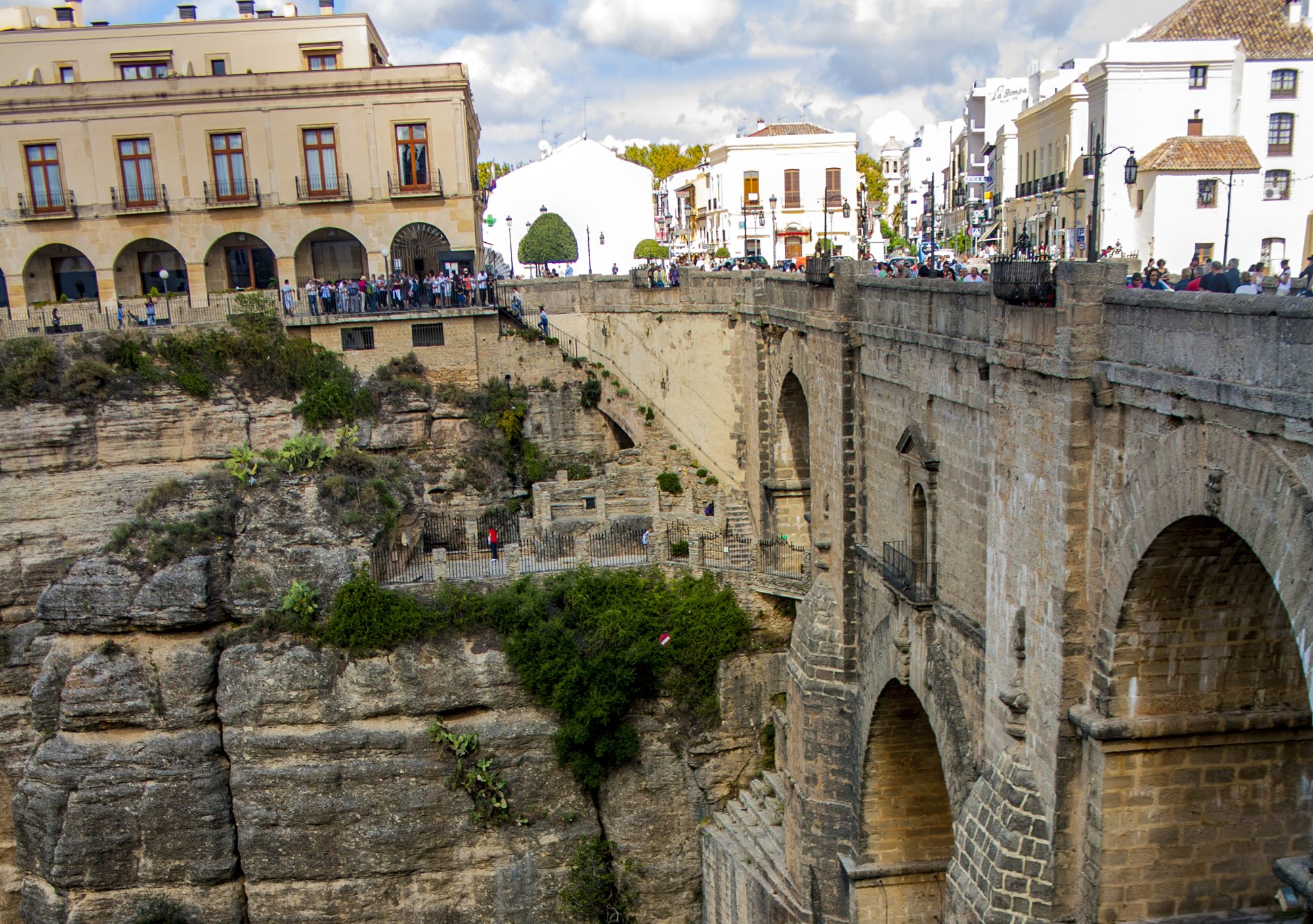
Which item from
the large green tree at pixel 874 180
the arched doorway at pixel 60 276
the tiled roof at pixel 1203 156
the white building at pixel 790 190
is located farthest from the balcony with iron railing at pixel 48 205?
the large green tree at pixel 874 180

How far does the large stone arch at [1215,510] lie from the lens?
6945mm

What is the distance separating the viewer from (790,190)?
4306cm

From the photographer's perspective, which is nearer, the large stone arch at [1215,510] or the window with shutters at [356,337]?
the large stone arch at [1215,510]

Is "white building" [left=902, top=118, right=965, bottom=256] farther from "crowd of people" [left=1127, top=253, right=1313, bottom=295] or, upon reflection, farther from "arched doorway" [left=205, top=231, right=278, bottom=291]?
"crowd of people" [left=1127, top=253, right=1313, bottom=295]

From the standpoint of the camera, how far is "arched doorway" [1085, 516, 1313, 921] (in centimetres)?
925

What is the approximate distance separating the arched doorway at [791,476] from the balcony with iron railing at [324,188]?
15.9 m

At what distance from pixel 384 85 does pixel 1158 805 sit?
2803 centimetres

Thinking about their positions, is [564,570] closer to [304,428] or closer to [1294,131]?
[304,428]

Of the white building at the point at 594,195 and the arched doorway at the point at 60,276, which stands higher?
the white building at the point at 594,195

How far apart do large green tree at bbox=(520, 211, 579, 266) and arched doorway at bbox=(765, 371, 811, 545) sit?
24.8m

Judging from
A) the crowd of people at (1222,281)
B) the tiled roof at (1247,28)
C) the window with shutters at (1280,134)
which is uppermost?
the tiled roof at (1247,28)

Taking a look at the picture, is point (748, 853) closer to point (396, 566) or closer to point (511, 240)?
point (396, 566)

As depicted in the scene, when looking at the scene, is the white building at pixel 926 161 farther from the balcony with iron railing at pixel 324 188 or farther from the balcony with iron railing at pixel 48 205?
the balcony with iron railing at pixel 48 205

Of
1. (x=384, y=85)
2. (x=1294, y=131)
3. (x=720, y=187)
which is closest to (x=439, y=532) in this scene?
(x=384, y=85)
